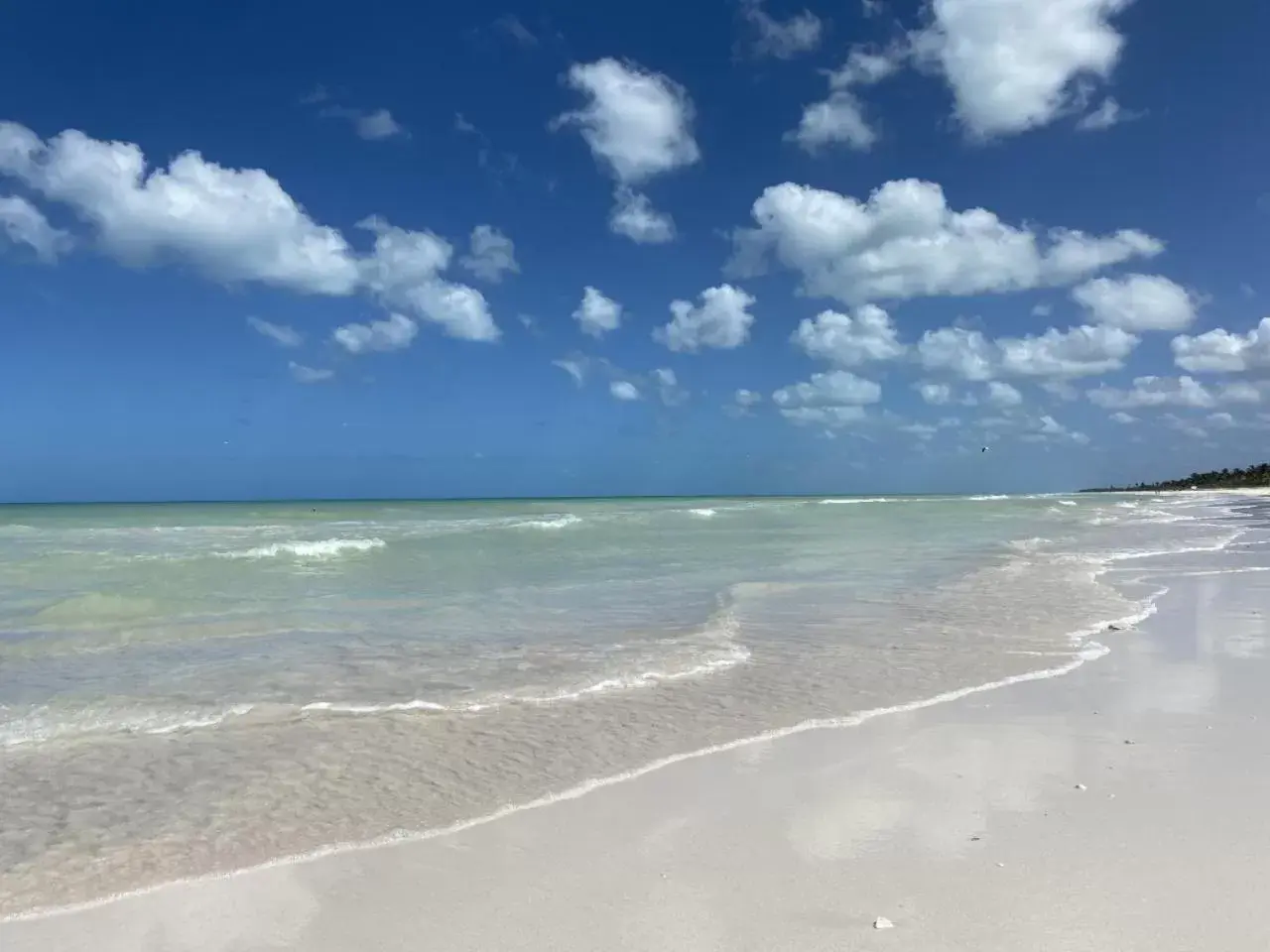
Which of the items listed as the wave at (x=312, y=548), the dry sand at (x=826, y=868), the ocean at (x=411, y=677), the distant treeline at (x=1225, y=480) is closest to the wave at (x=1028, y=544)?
the ocean at (x=411, y=677)

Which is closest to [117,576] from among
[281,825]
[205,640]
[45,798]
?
[205,640]

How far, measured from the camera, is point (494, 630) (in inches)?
433

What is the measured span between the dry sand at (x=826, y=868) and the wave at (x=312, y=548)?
20323 mm

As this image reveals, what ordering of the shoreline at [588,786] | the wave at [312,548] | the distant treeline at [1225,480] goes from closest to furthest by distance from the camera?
the shoreline at [588,786]
the wave at [312,548]
the distant treeline at [1225,480]

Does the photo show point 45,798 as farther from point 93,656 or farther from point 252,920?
point 93,656

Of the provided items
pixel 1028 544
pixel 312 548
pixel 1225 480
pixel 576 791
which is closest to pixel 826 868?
pixel 576 791

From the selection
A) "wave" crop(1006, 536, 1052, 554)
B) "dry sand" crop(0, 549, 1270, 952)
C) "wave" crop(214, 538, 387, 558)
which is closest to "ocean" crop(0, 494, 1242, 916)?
"dry sand" crop(0, 549, 1270, 952)

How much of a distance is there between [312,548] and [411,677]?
18.6 meters

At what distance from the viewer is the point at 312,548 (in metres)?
25.5

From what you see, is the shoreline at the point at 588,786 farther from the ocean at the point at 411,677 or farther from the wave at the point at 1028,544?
the wave at the point at 1028,544

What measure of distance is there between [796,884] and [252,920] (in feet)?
7.72

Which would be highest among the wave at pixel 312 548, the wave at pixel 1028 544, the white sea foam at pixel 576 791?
the wave at pixel 312 548

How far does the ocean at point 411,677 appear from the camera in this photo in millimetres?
4941

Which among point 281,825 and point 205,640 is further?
point 205,640
